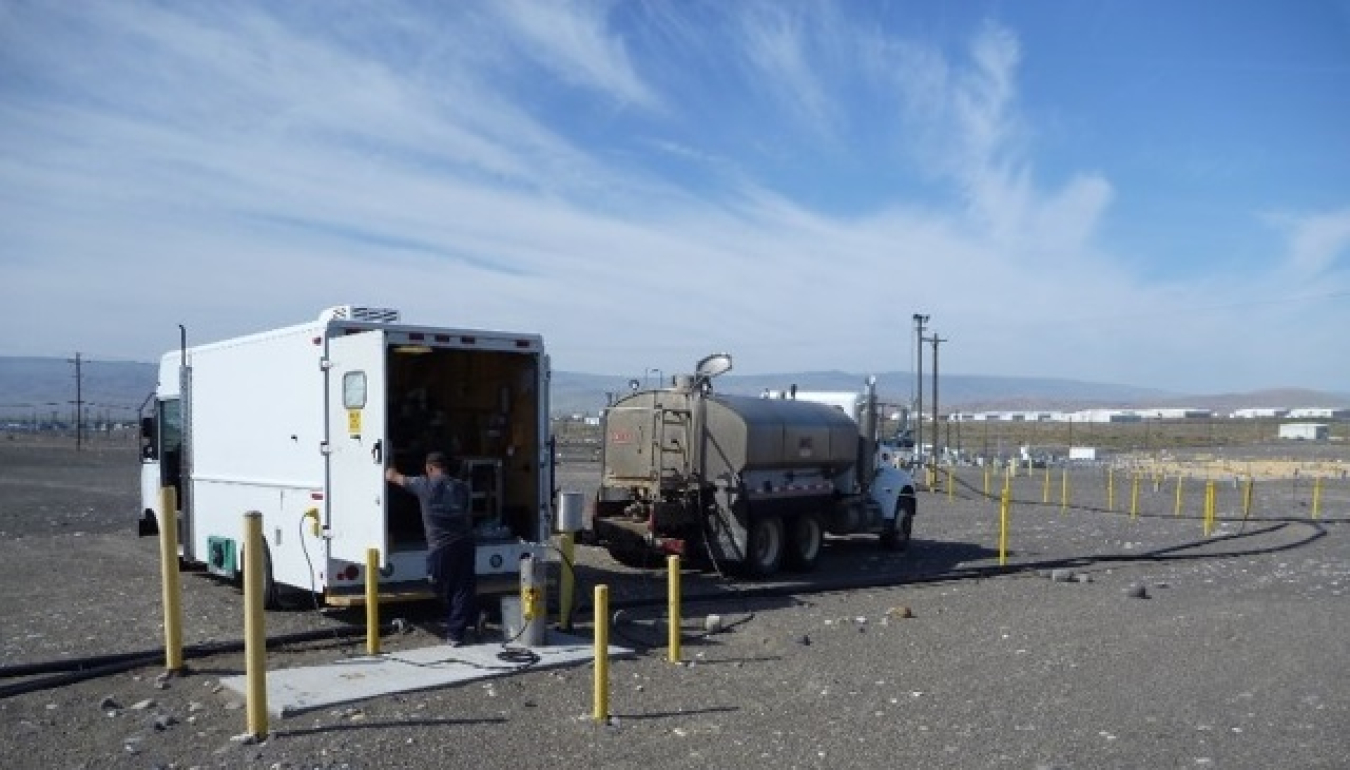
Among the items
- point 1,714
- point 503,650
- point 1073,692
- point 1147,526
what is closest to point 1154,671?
point 1073,692

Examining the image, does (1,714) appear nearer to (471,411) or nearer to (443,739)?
(443,739)

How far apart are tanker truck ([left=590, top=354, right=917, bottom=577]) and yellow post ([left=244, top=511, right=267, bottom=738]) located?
877 cm

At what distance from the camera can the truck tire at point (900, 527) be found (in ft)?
66.9

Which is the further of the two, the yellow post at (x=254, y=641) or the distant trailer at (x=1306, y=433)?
the distant trailer at (x=1306, y=433)

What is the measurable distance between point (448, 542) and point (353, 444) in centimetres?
138

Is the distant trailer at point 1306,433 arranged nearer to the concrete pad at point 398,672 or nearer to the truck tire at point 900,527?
the truck tire at point 900,527

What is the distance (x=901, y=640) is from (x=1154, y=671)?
2.34 metres

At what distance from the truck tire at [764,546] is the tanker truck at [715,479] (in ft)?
0.05

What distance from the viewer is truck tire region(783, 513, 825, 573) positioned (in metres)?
17.4

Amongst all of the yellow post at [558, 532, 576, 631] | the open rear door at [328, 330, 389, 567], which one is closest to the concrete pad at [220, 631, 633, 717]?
the yellow post at [558, 532, 576, 631]

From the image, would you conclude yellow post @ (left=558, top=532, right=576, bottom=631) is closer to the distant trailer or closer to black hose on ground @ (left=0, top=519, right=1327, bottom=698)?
black hose on ground @ (left=0, top=519, right=1327, bottom=698)

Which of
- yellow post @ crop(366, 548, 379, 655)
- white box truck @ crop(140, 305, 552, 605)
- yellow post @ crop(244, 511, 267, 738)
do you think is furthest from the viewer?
white box truck @ crop(140, 305, 552, 605)

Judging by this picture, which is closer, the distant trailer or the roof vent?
the roof vent

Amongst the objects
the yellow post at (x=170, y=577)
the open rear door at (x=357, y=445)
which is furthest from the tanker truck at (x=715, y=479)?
the yellow post at (x=170, y=577)
